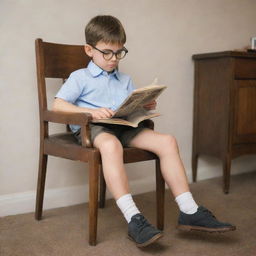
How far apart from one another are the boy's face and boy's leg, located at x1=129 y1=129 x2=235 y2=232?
11.9 inches

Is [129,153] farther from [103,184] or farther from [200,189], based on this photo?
[200,189]

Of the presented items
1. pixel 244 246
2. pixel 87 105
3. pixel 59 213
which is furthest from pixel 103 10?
pixel 244 246

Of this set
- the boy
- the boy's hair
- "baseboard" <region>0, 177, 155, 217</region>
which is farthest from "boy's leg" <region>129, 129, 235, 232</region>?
"baseboard" <region>0, 177, 155, 217</region>

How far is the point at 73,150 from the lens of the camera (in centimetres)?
150

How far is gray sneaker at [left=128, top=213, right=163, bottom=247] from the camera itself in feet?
4.32

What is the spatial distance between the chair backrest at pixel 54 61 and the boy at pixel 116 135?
128mm

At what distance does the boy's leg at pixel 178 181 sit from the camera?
4.62 feet

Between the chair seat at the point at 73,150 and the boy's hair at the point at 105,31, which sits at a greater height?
the boy's hair at the point at 105,31

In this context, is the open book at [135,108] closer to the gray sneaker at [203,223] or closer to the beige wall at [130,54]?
the gray sneaker at [203,223]

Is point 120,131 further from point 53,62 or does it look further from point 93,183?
point 53,62

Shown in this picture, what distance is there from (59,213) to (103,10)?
3.40ft

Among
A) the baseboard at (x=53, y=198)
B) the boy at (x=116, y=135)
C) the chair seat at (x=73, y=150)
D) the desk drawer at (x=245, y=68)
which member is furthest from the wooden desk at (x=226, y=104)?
the chair seat at (x=73, y=150)

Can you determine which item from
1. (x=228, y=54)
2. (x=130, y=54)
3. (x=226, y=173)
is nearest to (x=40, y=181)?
(x=130, y=54)

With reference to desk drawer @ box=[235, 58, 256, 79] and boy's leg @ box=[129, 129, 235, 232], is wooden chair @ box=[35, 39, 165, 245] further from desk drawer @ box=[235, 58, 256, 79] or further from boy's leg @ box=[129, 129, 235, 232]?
desk drawer @ box=[235, 58, 256, 79]
